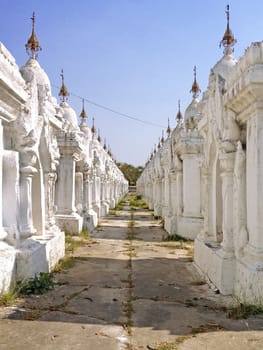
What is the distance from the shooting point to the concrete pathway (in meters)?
3.86

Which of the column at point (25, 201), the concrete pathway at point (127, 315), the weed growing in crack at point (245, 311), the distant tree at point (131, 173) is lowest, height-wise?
the concrete pathway at point (127, 315)

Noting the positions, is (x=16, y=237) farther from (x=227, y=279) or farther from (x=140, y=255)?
(x=140, y=255)

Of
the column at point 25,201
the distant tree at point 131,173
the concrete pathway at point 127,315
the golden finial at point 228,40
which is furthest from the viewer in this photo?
the distant tree at point 131,173

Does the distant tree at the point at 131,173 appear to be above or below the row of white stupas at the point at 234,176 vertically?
above

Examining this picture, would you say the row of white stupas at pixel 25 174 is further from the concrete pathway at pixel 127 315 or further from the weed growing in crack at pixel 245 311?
the weed growing in crack at pixel 245 311

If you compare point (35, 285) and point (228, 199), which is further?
point (228, 199)

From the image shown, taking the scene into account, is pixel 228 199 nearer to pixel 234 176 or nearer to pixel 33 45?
pixel 234 176

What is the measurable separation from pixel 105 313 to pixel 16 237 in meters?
1.98

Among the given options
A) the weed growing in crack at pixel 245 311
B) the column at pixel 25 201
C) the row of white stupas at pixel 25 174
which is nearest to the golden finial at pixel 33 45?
the row of white stupas at pixel 25 174

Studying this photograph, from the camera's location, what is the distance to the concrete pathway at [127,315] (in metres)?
3.86

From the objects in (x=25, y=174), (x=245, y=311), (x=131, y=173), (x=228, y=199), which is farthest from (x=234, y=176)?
(x=131, y=173)

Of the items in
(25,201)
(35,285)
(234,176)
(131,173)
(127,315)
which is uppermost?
(131,173)

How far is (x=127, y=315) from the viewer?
471 cm

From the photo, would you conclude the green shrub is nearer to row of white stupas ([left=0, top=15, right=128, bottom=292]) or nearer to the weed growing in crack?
row of white stupas ([left=0, top=15, right=128, bottom=292])
